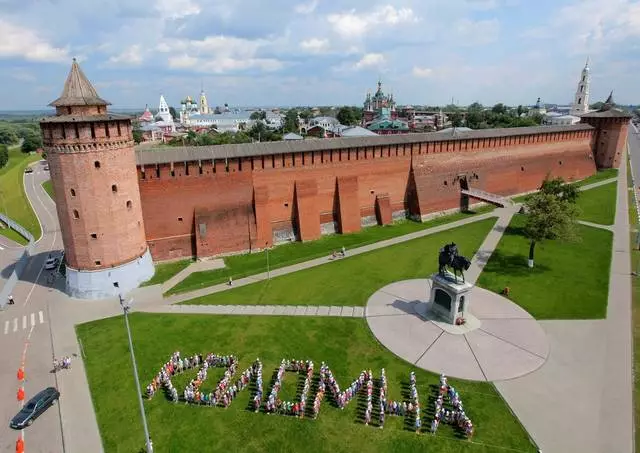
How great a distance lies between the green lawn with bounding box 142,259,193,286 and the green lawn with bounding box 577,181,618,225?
35.0m

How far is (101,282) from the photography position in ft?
78.4

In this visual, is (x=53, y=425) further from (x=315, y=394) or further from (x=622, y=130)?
(x=622, y=130)

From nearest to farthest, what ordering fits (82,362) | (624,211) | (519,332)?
(82,362) < (519,332) < (624,211)

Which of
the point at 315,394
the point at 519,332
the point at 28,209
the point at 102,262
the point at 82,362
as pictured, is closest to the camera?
the point at 315,394

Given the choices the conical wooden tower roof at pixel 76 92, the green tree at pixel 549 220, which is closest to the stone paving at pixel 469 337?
the green tree at pixel 549 220

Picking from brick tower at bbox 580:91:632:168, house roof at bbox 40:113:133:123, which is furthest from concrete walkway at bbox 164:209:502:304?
brick tower at bbox 580:91:632:168

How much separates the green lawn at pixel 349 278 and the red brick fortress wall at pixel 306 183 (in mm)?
5690

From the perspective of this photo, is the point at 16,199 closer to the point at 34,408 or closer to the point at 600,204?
the point at 34,408

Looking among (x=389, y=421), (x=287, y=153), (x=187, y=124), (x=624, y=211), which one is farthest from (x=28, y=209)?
(x=187, y=124)

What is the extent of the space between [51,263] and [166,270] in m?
8.84

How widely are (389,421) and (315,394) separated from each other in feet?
9.96

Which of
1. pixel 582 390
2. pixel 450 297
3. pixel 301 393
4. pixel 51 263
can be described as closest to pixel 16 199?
pixel 51 263

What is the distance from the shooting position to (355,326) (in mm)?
20391

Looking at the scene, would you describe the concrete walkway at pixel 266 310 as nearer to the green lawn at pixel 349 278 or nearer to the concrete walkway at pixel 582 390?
the green lawn at pixel 349 278
